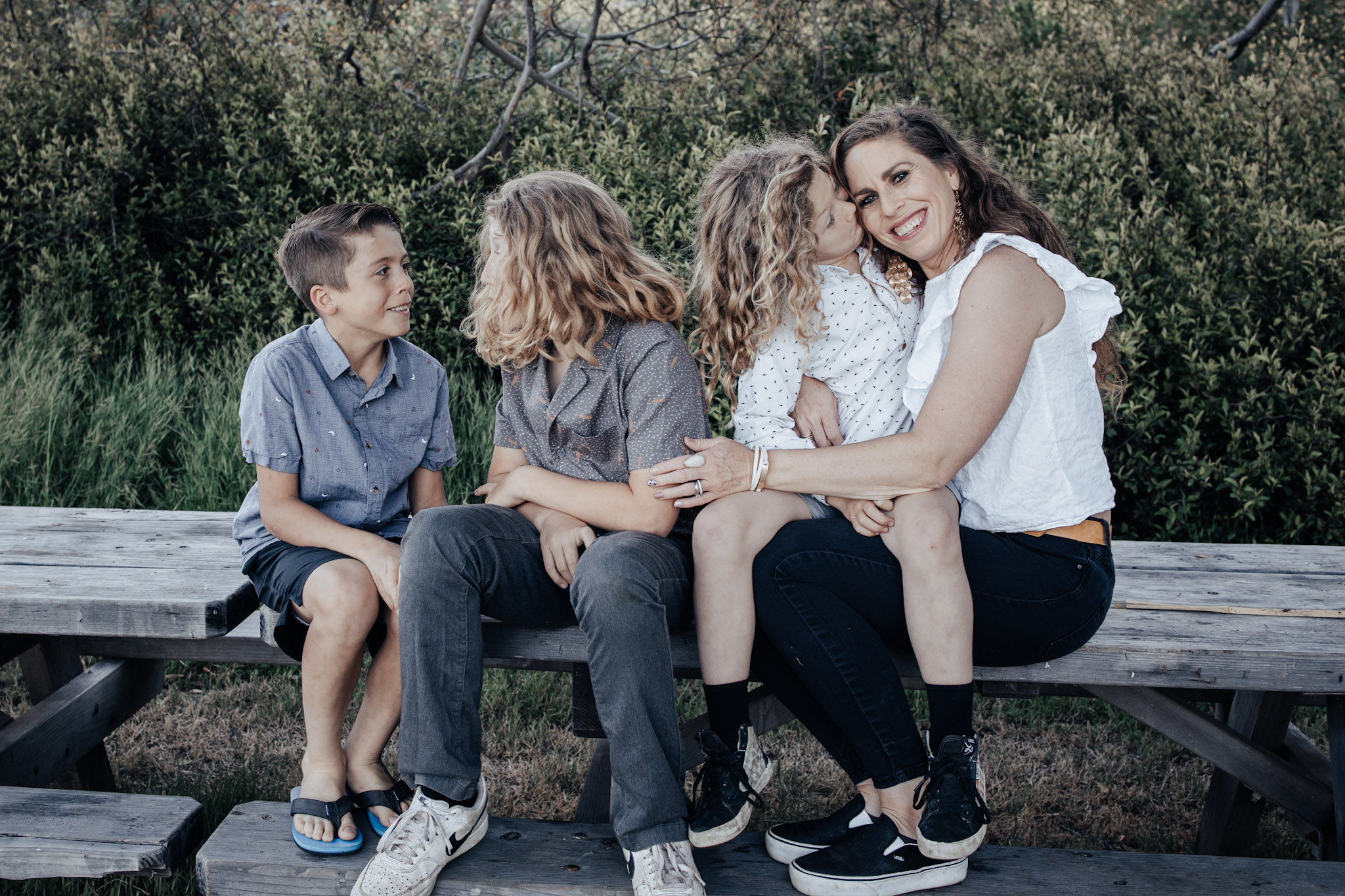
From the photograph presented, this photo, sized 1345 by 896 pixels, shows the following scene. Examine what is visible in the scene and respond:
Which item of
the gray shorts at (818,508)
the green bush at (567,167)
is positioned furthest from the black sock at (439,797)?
the green bush at (567,167)

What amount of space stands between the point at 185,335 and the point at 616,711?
13.5ft

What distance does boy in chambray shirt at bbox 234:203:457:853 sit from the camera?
218 cm

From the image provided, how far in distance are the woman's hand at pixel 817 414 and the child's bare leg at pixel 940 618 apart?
1.48 ft

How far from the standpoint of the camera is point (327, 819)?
208 cm

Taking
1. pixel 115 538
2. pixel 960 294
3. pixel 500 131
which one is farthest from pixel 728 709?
pixel 500 131

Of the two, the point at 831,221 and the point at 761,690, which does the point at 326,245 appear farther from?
the point at 761,690

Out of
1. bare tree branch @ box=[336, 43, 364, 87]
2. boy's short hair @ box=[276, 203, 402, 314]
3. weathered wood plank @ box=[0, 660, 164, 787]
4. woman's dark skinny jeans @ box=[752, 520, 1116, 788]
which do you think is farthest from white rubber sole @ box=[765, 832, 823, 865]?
bare tree branch @ box=[336, 43, 364, 87]

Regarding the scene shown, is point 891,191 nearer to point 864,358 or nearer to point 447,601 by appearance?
point 864,358

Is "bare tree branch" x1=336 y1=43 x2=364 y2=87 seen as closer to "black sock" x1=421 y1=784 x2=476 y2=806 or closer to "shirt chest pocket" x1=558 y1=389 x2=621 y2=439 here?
"shirt chest pocket" x1=558 y1=389 x2=621 y2=439

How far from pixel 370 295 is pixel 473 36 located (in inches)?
132

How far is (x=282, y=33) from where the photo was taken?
5750 mm

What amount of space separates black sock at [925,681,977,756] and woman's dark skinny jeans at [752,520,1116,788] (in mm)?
52

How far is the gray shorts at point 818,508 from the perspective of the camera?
2.28 metres

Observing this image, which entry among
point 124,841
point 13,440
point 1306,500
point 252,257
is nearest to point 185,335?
point 252,257
